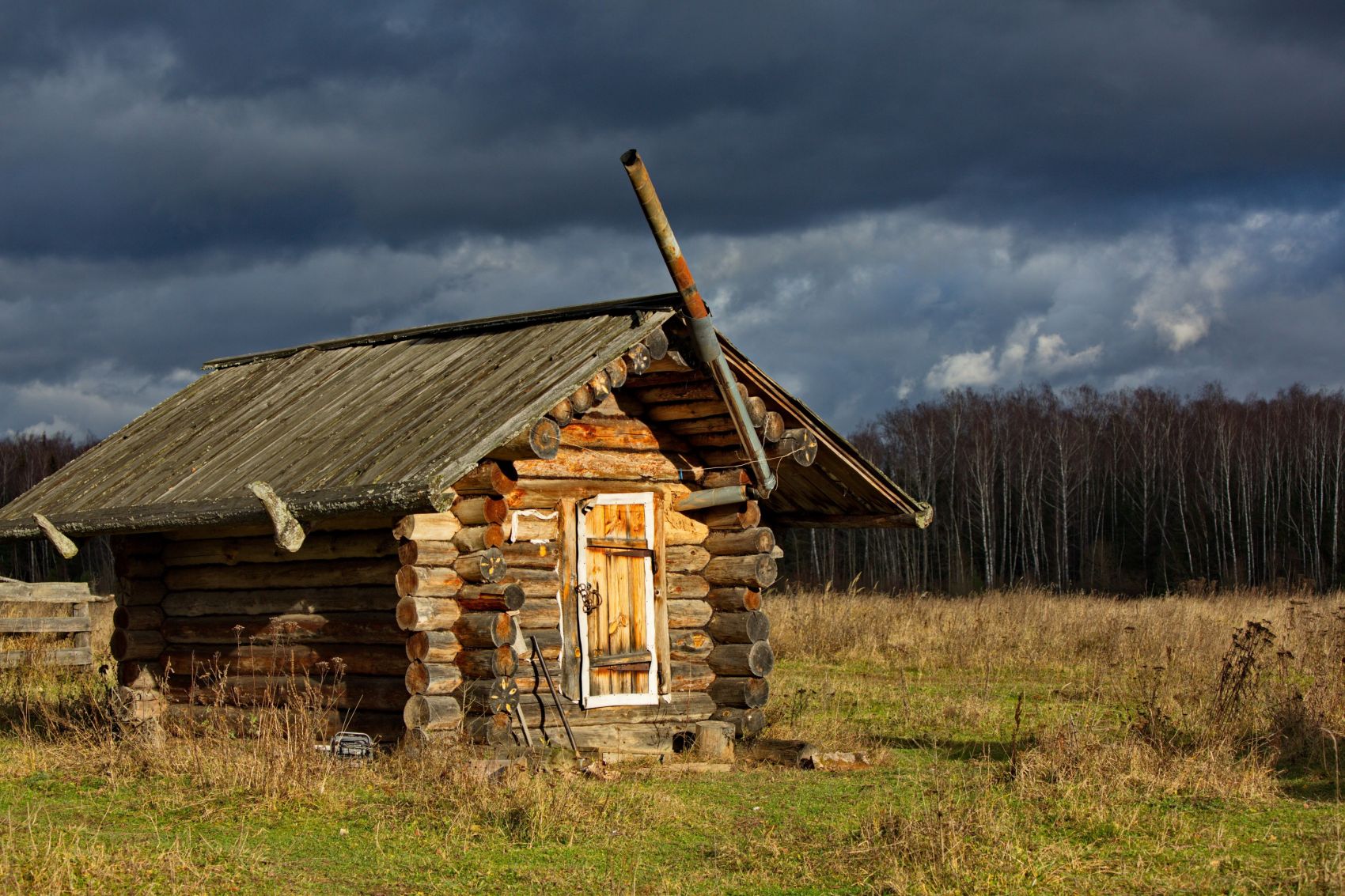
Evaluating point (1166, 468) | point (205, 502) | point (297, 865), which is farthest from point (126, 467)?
point (1166, 468)

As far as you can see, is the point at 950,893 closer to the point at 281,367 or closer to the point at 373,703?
the point at 373,703

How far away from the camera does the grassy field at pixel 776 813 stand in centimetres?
697

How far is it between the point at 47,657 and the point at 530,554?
40.6ft

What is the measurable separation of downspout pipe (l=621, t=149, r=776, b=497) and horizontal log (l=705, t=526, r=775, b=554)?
63cm

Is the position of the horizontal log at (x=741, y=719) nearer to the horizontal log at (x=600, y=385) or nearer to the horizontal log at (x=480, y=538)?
the horizontal log at (x=480, y=538)

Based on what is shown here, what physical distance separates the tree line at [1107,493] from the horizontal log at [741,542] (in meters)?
32.2

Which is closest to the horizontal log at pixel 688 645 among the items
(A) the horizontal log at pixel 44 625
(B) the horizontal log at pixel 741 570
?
(B) the horizontal log at pixel 741 570

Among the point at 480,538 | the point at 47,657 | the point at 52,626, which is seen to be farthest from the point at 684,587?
the point at 52,626

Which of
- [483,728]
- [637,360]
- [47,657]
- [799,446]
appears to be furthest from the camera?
[47,657]

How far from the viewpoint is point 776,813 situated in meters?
9.17

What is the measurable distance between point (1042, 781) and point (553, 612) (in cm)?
439

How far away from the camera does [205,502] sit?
11273 millimetres

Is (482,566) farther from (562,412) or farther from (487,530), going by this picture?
(562,412)

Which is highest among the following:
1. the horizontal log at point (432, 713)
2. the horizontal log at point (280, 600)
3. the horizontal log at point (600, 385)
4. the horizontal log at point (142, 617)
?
the horizontal log at point (600, 385)
